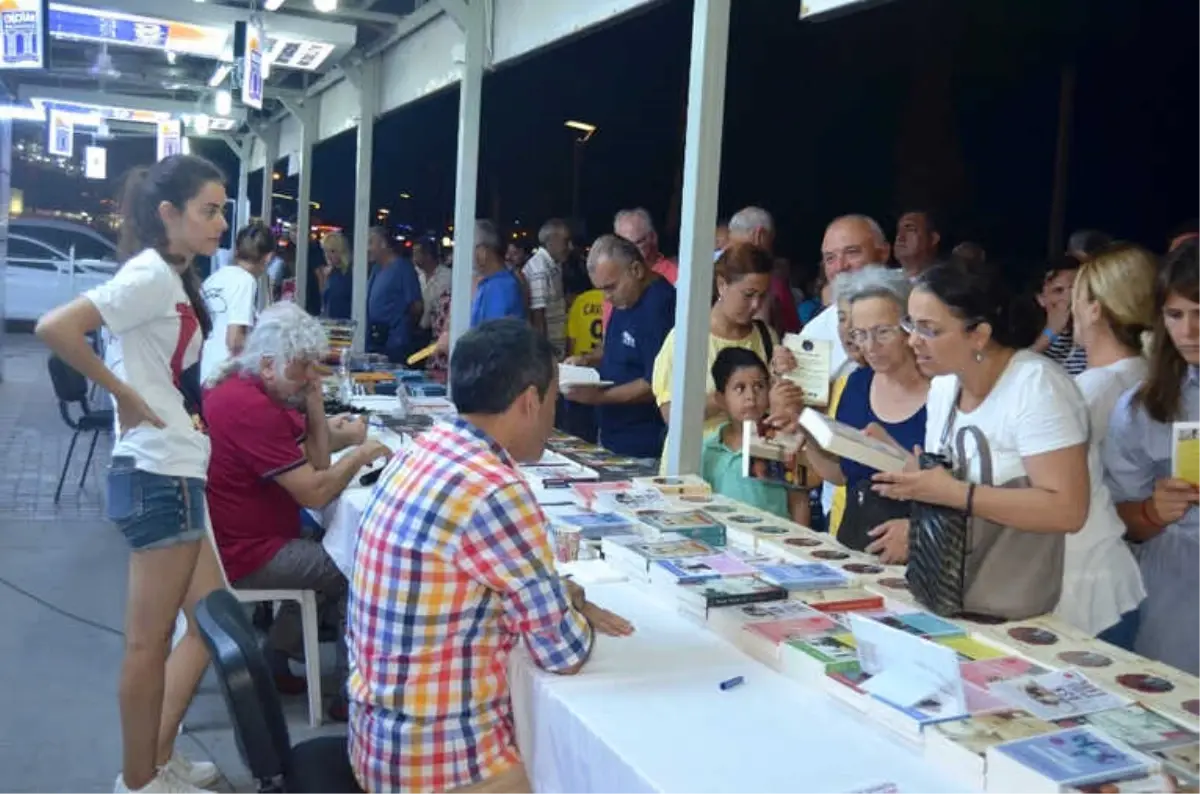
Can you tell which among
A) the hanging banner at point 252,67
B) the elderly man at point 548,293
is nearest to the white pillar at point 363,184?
the hanging banner at point 252,67

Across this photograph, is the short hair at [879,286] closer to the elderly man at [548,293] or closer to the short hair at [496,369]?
the short hair at [496,369]

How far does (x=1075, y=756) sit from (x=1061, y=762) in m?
0.03

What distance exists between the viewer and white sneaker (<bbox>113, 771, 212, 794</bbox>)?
288cm

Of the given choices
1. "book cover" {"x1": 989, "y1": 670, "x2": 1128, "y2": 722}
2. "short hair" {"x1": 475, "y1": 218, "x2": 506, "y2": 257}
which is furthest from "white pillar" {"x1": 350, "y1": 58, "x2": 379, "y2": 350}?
"book cover" {"x1": 989, "y1": 670, "x2": 1128, "y2": 722}

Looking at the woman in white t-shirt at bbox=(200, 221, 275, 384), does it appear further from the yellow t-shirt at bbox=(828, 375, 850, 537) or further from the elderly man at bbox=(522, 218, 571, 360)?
the yellow t-shirt at bbox=(828, 375, 850, 537)

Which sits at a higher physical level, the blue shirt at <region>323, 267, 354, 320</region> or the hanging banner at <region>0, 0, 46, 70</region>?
the hanging banner at <region>0, 0, 46, 70</region>

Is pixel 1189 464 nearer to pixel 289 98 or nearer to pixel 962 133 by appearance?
pixel 962 133

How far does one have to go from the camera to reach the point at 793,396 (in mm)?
3156

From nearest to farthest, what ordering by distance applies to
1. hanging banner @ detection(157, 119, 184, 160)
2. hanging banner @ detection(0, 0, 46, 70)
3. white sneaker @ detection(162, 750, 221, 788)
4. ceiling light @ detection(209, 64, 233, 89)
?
1. white sneaker @ detection(162, 750, 221, 788)
2. hanging banner @ detection(0, 0, 46, 70)
3. ceiling light @ detection(209, 64, 233, 89)
4. hanging banner @ detection(157, 119, 184, 160)

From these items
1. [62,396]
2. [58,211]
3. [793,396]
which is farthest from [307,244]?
[58,211]

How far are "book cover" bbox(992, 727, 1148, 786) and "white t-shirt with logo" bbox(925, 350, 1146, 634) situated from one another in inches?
27.7

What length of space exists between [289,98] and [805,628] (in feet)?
31.9

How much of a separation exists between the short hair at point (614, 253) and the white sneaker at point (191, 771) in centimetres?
237

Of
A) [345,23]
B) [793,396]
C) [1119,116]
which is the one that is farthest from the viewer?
[1119,116]
